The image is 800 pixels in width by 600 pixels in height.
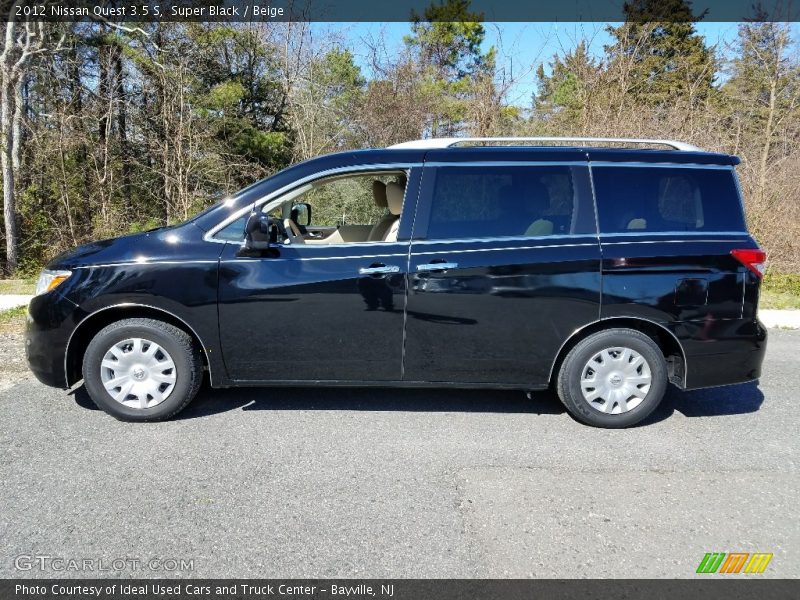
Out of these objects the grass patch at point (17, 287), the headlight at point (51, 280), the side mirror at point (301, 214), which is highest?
the side mirror at point (301, 214)

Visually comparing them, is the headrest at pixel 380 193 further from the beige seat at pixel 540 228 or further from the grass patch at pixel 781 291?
the grass patch at pixel 781 291

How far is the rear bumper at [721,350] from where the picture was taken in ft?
13.2

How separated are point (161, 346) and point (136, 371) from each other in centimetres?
26

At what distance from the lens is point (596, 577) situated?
97.6 inches

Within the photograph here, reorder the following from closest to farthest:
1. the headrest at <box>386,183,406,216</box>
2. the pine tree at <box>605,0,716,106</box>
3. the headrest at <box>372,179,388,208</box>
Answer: the headrest at <box>386,183,406,216</box>
the headrest at <box>372,179,388,208</box>
the pine tree at <box>605,0,716,106</box>

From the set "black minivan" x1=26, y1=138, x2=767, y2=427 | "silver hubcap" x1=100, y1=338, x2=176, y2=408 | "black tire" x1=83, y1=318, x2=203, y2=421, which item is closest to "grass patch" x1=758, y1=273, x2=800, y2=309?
"black minivan" x1=26, y1=138, x2=767, y2=427

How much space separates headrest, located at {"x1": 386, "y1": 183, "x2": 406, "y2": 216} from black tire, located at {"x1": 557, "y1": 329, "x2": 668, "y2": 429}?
67.1 inches

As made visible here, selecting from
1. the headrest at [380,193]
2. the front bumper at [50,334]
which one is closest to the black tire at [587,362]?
the headrest at [380,193]

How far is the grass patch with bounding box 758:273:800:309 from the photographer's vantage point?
351 inches

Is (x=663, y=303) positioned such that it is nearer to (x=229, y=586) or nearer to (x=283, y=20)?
(x=229, y=586)

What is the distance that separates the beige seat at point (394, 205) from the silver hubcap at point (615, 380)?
1688 millimetres

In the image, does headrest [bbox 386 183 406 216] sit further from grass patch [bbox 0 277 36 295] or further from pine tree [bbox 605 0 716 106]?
pine tree [bbox 605 0 716 106]

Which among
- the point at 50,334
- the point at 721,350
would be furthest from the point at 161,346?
the point at 721,350

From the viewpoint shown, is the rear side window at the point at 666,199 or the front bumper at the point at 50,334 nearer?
the front bumper at the point at 50,334
